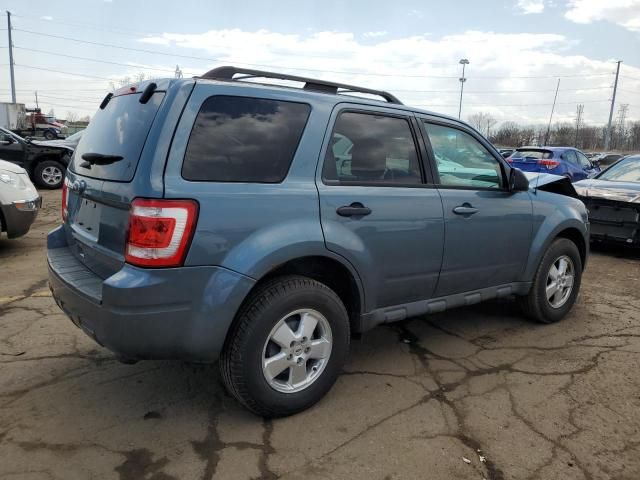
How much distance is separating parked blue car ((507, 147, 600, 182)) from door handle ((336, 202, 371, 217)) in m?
11.4

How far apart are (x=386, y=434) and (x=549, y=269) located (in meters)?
2.44

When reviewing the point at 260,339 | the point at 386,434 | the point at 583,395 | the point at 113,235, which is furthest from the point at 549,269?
the point at 113,235

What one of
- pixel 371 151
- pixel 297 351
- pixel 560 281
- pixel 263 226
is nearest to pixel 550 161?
pixel 560 281

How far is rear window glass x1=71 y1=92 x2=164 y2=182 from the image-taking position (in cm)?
260

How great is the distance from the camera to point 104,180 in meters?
2.74

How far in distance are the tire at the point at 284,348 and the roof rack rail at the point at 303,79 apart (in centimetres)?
123

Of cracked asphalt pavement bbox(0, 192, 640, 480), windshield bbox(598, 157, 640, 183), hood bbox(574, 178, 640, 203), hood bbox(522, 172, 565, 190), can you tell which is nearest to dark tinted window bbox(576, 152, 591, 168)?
windshield bbox(598, 157, 640, 183)

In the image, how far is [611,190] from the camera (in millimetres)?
7434

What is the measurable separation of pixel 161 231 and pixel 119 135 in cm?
78

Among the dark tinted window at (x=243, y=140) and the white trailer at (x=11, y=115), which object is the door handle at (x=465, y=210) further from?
the white trailer at (x=11, y=115)

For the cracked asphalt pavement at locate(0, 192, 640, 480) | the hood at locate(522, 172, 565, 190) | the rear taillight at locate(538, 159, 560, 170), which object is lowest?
the cracked asphalt pavement at locate(0, 192, 640, 480)

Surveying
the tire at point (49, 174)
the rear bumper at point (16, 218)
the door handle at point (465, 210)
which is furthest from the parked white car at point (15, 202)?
the tire at point (49, 174)

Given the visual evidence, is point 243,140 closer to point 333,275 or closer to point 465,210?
point 333,275

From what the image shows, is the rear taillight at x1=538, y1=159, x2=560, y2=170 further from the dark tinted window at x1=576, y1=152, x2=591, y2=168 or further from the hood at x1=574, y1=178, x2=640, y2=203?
the hood at x1=574, y1=178, x2=640, y2=203
